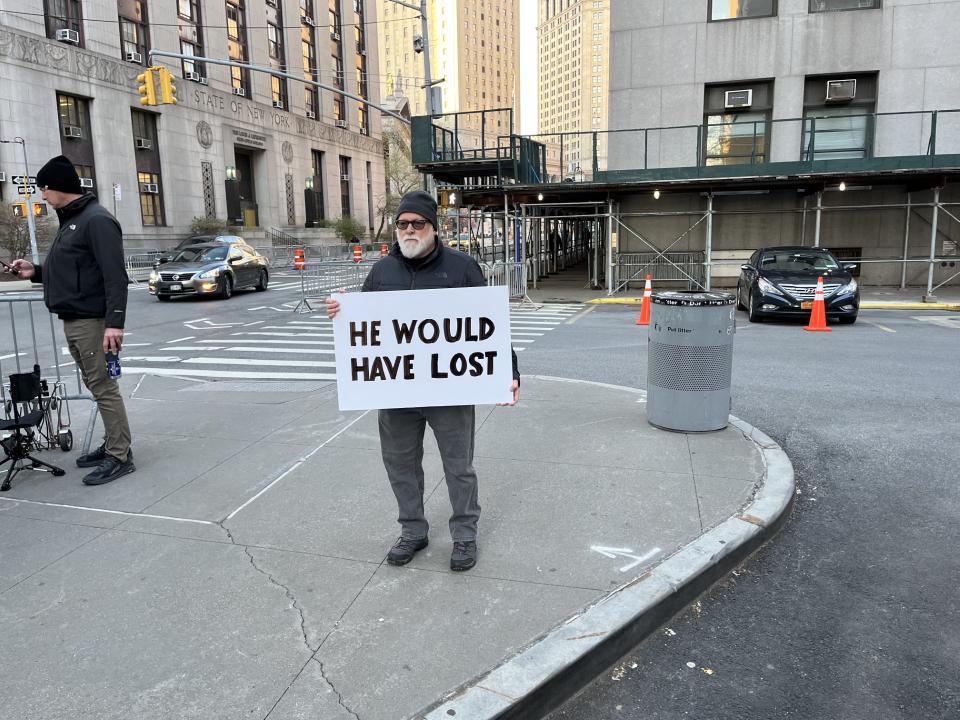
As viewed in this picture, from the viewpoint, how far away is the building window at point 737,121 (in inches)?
831

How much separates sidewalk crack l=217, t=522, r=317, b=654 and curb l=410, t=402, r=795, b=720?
746mm

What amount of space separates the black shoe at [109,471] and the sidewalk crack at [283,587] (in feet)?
4.28

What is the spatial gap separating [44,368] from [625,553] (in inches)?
373

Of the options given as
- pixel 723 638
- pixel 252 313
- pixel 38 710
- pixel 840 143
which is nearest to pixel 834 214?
pixel 840 143

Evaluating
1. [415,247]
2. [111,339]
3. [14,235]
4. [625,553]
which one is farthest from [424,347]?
[14,235]

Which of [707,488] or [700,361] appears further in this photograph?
[700,361]

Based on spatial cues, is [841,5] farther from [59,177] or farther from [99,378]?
[99,378]

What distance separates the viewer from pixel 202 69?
148ft

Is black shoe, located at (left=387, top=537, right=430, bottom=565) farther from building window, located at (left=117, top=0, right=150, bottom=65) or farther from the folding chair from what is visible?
building window, located at (left=117, top=0, right=150, bottom=65)

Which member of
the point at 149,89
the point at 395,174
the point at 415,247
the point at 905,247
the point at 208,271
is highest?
the point at 395,174

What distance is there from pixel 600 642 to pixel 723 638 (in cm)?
67

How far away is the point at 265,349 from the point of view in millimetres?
11641

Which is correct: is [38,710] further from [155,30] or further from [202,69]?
[202,69]

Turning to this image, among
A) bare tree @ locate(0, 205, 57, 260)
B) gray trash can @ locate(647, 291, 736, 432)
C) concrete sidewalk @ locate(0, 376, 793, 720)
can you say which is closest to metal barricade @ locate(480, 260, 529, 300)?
gray trash can @ locate(647, 291, 736, 432)
